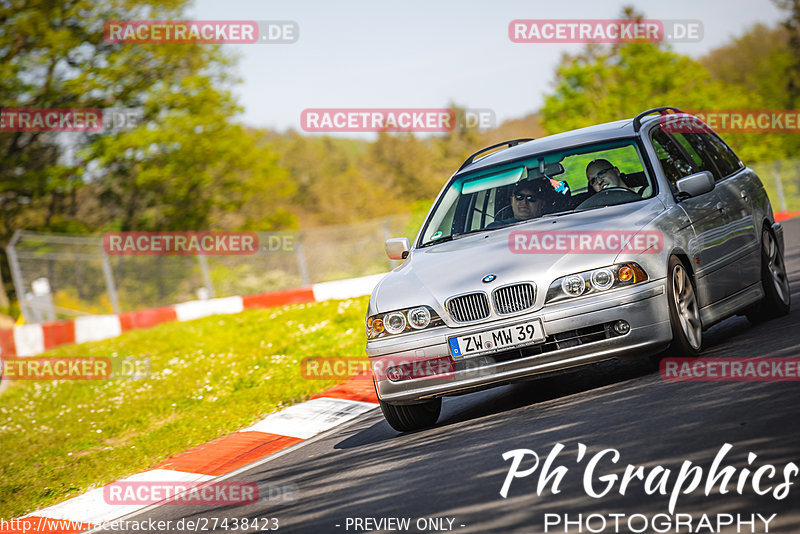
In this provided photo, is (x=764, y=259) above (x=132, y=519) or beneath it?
above

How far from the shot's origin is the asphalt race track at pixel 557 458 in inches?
164

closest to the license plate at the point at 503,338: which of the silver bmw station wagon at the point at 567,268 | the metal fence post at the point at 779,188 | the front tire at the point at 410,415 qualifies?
the silver bmw station wagon at the point at 567,268

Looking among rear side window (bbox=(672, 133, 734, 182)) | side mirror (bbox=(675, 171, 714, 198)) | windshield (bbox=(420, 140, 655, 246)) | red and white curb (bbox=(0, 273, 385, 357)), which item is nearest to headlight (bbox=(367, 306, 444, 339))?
windshield (bbox=(420, 140, 655, 246))

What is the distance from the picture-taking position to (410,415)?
6969 millimetres

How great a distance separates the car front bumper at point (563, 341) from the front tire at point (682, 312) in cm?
10

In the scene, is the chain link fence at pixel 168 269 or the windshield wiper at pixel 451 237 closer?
the windshield wiper at pixel 451 237

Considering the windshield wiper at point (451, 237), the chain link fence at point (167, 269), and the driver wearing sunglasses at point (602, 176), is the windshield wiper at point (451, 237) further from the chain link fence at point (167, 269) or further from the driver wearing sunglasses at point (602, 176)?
the chain link fence at point (167, 269)

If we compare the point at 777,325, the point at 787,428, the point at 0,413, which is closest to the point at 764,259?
the point at 777,325

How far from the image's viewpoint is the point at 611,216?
6.90 metres

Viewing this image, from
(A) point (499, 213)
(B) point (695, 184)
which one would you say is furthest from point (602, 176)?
(A) point (499, 213)

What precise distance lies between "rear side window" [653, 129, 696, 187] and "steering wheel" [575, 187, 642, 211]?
46cm

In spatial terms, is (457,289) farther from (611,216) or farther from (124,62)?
(124,62)

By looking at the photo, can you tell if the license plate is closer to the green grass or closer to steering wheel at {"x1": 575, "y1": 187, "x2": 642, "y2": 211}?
steering wheel at {"x1": 575, "y1": 187, "x2": 642, "y2": 211}

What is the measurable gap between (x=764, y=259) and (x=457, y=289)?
3268 millimetres
